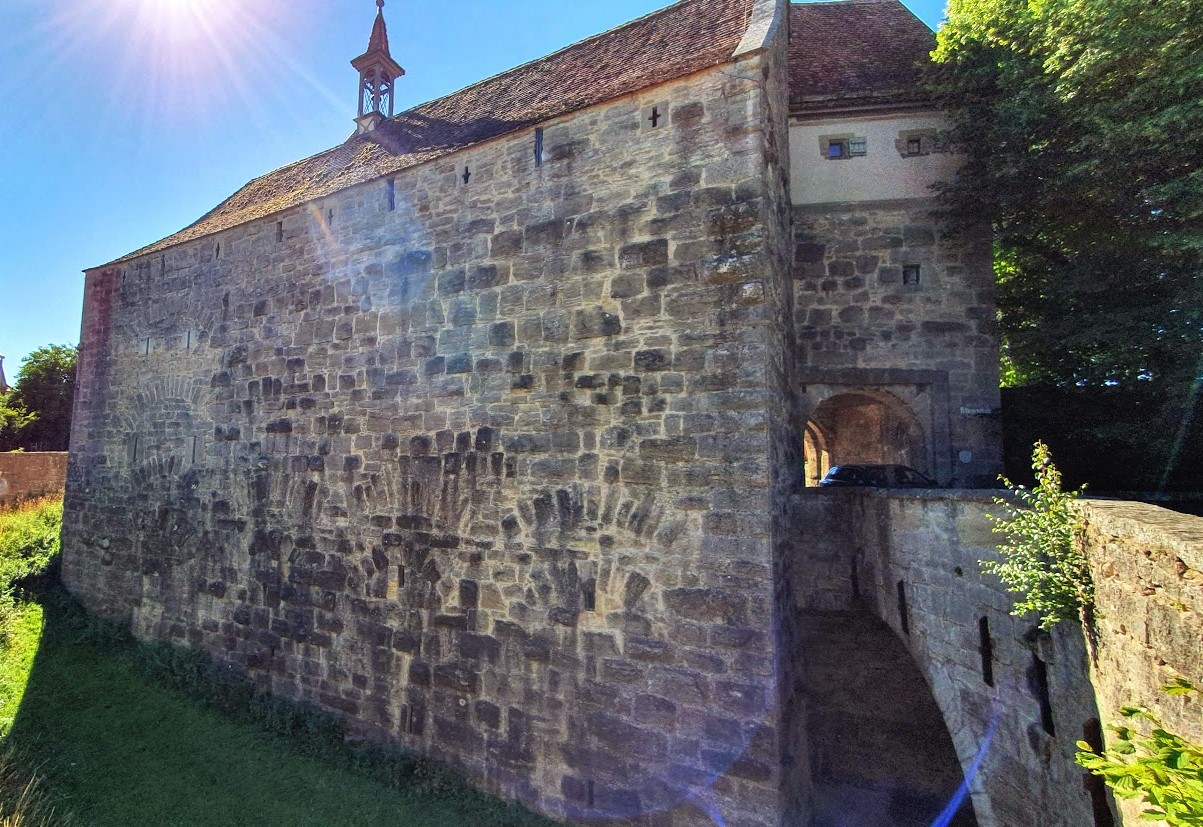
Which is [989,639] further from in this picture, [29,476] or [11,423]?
[11,423]

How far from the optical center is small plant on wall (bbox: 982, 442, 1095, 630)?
3768mm

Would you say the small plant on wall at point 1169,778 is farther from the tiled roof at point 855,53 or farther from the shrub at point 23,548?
the shrub at point 23,548

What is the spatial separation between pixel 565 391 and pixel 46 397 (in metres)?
27.2

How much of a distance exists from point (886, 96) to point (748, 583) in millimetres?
7097

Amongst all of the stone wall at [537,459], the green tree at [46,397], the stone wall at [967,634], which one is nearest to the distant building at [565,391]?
the stone wall at [537,459]

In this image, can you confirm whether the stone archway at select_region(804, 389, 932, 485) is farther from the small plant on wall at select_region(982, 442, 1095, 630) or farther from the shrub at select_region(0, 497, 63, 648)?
the shrub at select_region(0, 497, 63, 648)

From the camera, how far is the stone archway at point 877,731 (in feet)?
23.4

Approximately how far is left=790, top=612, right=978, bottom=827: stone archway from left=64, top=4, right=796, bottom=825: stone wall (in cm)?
251

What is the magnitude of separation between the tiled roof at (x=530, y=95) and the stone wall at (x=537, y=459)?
347mm

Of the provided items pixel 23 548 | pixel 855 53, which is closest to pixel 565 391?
pixel 855 53

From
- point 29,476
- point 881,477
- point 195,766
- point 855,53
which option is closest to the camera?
point 195,766

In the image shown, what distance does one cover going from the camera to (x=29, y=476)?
15102 millimetres

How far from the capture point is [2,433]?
71.4 ft

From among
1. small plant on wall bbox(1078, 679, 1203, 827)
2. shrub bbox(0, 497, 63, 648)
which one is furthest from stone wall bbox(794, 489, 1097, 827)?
shrub bbox(0, 497, 63, 648)
